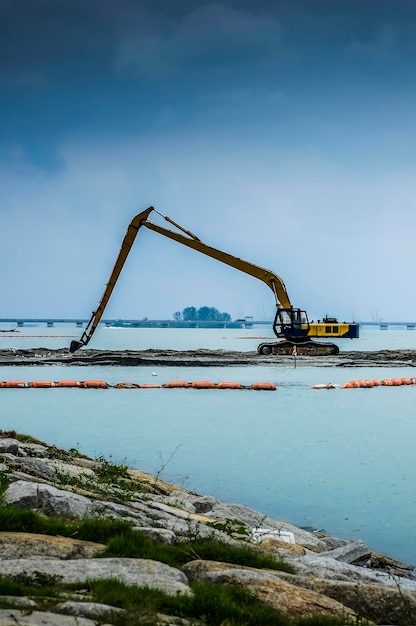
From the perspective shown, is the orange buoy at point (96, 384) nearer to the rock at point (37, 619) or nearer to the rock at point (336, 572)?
the rock at point (336, 572)

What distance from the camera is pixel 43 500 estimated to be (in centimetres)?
817

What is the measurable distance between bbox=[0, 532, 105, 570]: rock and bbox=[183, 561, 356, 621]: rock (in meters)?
1.00

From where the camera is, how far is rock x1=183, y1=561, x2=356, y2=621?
19.6 feet

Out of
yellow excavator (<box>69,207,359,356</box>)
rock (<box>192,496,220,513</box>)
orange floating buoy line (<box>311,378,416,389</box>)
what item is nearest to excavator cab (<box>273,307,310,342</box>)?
yellow excavator (<box>69,207,359,356</box>)

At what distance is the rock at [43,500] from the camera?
808 cm

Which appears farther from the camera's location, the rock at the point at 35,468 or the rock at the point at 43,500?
the rock at the point at 35,468

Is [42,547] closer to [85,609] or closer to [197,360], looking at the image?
[85,609]

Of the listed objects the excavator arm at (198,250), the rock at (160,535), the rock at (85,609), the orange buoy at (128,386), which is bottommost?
the orange buoy at (128,386)

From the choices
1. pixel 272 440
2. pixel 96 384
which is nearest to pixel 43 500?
pixel 272 440

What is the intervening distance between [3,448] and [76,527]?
471 cm

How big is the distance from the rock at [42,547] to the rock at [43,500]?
1044mm

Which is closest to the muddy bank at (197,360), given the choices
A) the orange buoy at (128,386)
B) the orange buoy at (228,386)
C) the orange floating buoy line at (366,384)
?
the orange floating buoy line at (366,384)

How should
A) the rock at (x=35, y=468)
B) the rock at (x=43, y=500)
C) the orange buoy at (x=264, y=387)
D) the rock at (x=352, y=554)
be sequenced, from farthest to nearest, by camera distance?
the orange buoy at (x=264, y=387), the rock at (x=35, y=468), the rock at (x=352, y=554), the rock at (x=43, y=500)

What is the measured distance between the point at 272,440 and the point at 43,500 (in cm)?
1444
